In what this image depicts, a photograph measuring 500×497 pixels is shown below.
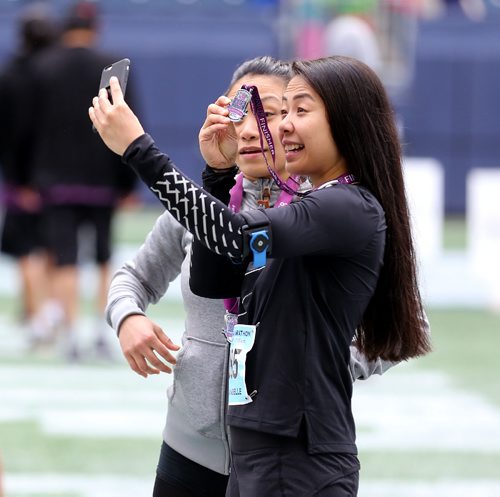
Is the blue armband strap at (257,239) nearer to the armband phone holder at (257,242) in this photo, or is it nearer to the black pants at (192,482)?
the armband phone holder at (257,242)

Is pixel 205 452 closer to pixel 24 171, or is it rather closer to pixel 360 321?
pixel 360 321

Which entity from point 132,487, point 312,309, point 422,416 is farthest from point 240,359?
point 422,416

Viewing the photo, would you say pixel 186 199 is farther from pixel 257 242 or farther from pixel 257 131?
pixel 257 131

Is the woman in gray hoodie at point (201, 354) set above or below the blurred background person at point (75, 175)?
below

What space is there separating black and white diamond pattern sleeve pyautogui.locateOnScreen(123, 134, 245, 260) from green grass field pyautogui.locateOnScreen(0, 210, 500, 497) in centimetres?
361

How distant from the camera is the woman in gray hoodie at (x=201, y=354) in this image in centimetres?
347

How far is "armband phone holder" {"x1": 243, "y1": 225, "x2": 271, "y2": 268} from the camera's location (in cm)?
287

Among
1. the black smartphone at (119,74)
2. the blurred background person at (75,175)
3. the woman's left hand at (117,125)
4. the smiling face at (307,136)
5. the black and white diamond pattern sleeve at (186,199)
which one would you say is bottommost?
the black and white diamond pattern sleeve at (186,199)

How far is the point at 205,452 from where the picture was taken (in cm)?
359

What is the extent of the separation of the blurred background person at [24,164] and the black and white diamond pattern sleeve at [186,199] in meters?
7.70

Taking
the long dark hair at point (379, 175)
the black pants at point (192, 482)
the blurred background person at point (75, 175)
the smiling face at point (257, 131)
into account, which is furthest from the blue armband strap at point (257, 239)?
the blurred background person at point (75, 175)

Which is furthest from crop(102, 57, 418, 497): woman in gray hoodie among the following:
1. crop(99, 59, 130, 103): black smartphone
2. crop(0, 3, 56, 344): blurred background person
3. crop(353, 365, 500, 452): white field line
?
crop(0, 3, 56, 344): blurred background person

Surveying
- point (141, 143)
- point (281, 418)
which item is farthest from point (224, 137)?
point (281, 418)

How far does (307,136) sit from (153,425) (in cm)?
500
